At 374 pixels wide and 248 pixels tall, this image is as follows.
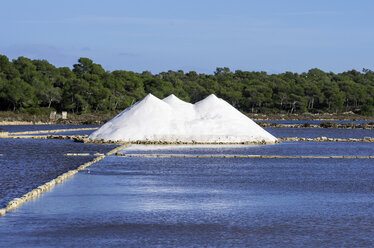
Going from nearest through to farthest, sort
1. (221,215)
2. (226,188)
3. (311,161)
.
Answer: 1. (221,215)
2. (226,188)
3. (311,161)

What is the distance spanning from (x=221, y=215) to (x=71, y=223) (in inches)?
189

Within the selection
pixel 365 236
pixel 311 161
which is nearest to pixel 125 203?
pixel 365 236

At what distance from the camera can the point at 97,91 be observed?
14450cm

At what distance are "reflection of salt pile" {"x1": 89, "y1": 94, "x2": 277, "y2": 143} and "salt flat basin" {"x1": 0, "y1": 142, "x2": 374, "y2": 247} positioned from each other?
82.4 feet

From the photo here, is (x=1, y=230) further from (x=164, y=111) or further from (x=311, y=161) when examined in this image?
(x=164, y=111)

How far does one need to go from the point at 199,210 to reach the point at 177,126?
39.7 meters

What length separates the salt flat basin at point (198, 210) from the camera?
16.4m

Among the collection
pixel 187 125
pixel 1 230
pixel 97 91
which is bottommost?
pixel 1 230

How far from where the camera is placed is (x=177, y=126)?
6062 centimetres

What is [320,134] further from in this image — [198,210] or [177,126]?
[198,210]

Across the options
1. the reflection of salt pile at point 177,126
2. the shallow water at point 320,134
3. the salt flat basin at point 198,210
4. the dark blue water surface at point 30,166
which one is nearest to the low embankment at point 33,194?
the salt flat basin at point 198,210

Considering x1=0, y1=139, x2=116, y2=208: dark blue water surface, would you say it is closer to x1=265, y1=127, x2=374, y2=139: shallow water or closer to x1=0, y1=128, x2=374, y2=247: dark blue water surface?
x1=0, y1=128, x2=374, y2=247: dark blue water surface

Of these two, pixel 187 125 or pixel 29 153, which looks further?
pixel 187 125

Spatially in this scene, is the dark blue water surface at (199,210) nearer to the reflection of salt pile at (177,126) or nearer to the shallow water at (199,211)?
the shallow water at (199,211)
